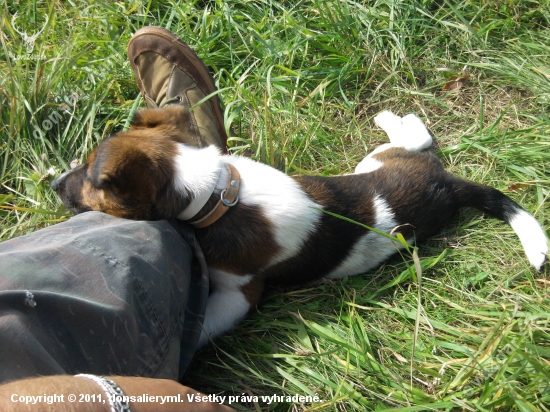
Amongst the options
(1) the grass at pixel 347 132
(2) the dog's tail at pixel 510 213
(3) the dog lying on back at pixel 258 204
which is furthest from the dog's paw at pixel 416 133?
(2) the dog's tail at pixel 510 213

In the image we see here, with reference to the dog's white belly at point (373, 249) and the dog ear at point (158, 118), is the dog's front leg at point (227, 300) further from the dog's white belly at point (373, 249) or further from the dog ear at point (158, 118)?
the dog ear at point (158, 118)

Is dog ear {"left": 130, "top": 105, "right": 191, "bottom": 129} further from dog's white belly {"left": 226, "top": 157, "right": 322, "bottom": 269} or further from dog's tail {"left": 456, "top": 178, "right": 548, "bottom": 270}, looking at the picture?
dog's tail {"left": 456, "top": 178, "right": 548, "bottom": 270}

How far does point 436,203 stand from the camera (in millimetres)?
2941

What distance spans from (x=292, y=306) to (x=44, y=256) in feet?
4.51

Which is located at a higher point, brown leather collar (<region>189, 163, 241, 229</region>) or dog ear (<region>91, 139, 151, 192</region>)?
dog ear (<region>91, 139, 151, 192</region>)

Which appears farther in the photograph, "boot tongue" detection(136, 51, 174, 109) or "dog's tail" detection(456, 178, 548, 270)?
"boot tongue" detection(136, 51, 174, 109)

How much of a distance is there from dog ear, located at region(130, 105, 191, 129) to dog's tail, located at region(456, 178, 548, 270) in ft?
5.42

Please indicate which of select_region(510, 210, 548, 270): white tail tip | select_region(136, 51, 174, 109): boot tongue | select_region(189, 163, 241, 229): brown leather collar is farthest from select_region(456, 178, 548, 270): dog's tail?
select_region(136, 51, 174, 109): boot tongue

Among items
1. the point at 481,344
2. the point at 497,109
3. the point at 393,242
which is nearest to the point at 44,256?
the point at 393,242

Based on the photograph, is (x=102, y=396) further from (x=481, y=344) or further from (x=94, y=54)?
(x=94, y=54)

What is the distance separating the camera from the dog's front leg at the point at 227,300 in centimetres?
277

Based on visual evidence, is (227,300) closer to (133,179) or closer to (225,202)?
(225,202)

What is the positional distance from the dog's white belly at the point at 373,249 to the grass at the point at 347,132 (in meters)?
0.09

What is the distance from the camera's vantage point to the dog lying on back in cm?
256
